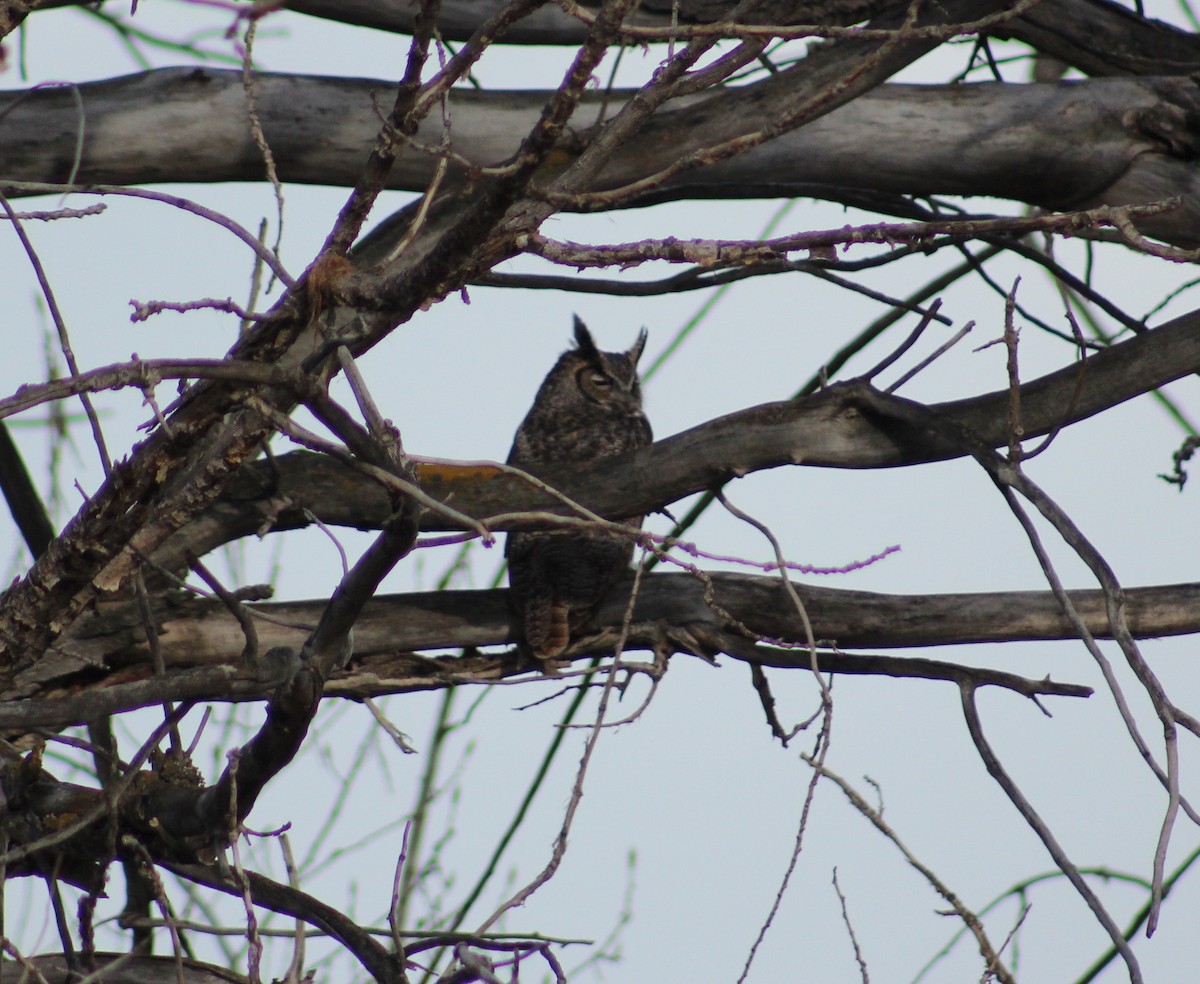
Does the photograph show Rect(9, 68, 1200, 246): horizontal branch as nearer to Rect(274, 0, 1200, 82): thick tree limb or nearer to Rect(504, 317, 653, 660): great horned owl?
Rect(274, 0, 1200, 82): thick tree limb

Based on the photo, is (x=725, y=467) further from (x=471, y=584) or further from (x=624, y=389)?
(x=471, y=584)

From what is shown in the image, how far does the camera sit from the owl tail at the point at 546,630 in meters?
3.39

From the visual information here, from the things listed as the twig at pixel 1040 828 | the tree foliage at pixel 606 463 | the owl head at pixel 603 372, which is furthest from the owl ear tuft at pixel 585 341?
the twig at pixel 1040 828

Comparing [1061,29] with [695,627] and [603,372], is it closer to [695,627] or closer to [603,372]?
[695,627]

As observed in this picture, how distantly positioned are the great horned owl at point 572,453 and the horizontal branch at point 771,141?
0.83 metres

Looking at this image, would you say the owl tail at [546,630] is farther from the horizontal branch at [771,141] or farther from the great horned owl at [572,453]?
the horizontal branch at [771,141]

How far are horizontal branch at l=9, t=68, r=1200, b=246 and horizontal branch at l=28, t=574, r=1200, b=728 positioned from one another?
0.94 metres

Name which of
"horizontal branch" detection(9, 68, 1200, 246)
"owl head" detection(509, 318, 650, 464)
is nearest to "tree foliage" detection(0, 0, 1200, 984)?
"horizontal branch" detection(9, 68, 1200, 246)

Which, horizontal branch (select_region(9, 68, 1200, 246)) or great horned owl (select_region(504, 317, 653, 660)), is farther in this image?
great horned owl (select_region(504, 317, 653, 660))

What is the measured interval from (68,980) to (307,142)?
5.97ft

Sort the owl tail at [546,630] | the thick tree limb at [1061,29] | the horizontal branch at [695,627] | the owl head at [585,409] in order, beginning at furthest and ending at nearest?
the owl head at [585,409]
the owl tail at [546,630]
the thick tree limb at [1061,29]
the horizontal branch at [695,627]

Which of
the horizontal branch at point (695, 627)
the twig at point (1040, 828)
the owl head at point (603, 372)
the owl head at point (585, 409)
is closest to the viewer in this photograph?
the twig at point (1040, 828)

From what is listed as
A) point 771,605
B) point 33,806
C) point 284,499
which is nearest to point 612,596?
point 771,605

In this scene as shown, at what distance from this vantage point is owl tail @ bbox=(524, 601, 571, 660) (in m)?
3.39
